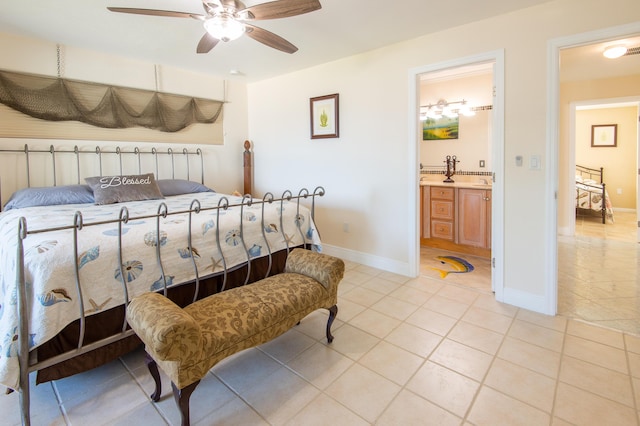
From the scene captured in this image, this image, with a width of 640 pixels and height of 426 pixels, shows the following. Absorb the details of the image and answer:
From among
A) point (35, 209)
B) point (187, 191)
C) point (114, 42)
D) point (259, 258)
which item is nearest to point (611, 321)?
point (259, 258)

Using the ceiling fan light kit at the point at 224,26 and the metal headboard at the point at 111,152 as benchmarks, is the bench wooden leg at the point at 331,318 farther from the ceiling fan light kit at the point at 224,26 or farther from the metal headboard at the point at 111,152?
the metal headboard at the point at 111,152

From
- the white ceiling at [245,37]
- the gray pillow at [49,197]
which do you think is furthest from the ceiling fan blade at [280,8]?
the gray pillow at [49,197]

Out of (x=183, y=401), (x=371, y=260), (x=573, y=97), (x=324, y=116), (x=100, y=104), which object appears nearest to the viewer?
(x=183, y=401)

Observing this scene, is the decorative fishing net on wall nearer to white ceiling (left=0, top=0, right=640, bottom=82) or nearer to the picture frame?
white ceiling (left=0, top=0, right=640, bottom=82)

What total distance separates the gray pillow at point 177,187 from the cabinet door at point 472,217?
10.4 feet

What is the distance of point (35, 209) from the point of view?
2602 millimetres

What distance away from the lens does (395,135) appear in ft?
11.1

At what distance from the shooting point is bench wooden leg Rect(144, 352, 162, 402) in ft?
5.34

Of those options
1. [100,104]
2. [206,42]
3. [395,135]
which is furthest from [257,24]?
[100,104]

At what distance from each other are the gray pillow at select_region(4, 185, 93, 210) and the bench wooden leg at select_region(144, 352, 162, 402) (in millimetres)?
2007

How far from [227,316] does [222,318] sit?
28mm

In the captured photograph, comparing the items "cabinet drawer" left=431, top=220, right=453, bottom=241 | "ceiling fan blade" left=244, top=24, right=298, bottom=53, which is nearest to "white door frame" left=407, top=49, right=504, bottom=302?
"cabinet drawer" left=431, top=220, right=453, bottom=241

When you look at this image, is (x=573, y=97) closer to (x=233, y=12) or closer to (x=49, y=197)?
(x=233, y=12)

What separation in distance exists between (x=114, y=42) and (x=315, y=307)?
10.5 feet
